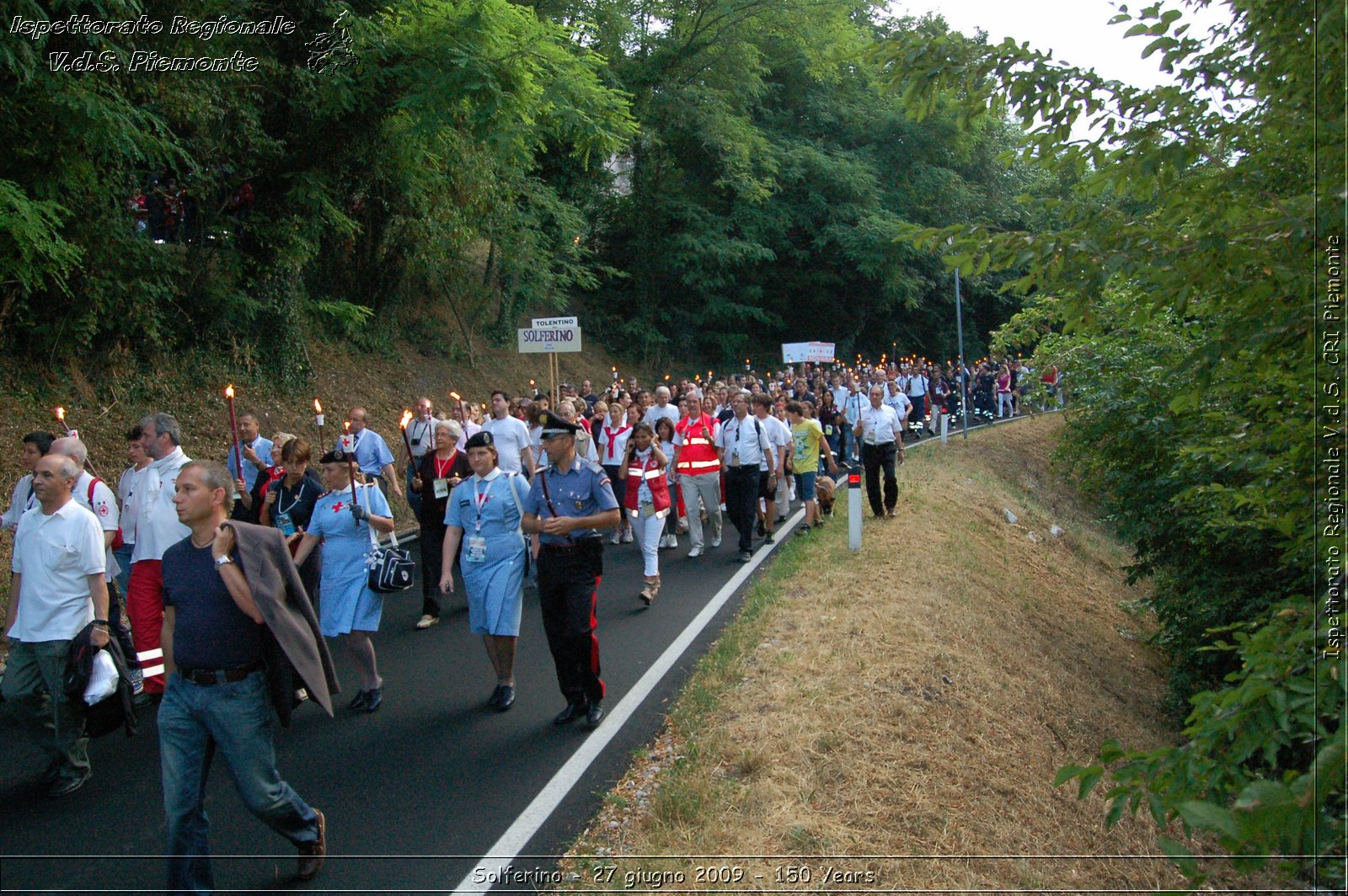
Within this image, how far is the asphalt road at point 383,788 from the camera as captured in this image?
4.57 m

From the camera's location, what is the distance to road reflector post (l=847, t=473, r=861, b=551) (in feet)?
37.2

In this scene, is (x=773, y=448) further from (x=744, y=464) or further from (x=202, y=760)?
(x=202, y=760)

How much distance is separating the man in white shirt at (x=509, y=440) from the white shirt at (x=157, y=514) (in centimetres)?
515

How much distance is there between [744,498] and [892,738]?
6.05 m

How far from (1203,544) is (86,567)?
1017cm

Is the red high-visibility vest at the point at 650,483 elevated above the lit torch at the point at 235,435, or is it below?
below

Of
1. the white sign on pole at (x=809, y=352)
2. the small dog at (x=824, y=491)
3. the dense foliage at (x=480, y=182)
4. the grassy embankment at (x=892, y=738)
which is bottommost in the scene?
the grassy embankment at (x=892, y=738)

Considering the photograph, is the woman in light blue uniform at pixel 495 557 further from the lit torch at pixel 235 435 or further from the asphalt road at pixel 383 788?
the lit torch at pixel 235 435

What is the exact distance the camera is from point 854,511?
11500 mm

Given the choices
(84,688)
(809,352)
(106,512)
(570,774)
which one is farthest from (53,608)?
(809,352)

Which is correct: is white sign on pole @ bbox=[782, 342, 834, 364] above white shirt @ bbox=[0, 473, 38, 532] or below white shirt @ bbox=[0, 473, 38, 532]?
above

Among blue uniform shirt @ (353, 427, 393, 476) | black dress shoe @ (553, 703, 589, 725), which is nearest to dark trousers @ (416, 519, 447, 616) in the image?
blue uniform shirt @ (353, 427, 393, 476)

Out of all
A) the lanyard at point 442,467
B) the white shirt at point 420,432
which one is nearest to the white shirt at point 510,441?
the white shirt at point 420,432

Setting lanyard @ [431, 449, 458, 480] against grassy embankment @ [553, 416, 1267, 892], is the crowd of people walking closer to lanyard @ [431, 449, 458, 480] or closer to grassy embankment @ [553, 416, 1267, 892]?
lanyard @ [431, 449, 458, 480]
